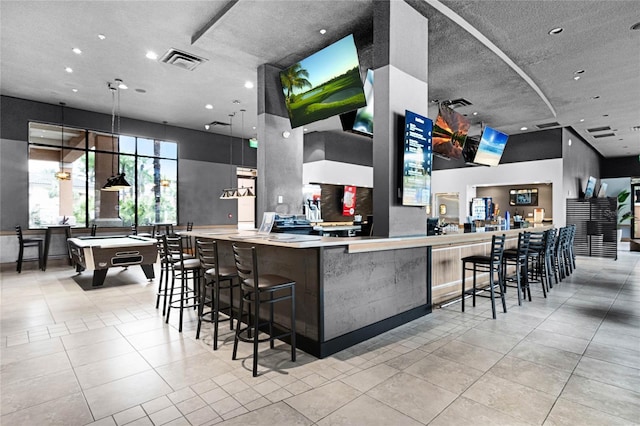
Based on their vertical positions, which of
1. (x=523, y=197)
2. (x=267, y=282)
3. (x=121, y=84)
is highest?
(x=121, y=84)

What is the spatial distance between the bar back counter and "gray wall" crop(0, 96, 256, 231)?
288 inches

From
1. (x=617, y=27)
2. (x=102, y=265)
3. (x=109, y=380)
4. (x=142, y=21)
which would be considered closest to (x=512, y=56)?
(x=617, y=27)

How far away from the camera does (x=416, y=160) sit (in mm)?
4371

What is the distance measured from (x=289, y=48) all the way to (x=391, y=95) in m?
2.19

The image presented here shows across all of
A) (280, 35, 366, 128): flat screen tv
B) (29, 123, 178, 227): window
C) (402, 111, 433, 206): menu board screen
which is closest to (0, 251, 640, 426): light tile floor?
(402, 111, 433, 206): menu board screen

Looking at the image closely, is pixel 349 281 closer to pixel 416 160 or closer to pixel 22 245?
pixel 416 160

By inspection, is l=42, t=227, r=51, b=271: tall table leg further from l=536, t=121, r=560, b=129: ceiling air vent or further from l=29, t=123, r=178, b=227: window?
l=536, t=121, r=560, b=129: ceiling air vent

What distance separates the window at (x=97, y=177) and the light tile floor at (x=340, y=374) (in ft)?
17.6

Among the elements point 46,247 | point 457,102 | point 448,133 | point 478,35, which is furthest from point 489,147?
point 46,247

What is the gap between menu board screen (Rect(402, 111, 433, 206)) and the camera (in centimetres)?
422

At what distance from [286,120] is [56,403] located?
16.5 ft

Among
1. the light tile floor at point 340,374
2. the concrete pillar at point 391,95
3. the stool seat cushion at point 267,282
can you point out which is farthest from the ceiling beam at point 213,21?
the light tile floor at point 340,374

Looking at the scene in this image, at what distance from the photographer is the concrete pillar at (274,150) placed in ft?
19.7

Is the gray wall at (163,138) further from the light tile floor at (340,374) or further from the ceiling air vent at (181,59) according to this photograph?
the light tile floor at (340,374)
